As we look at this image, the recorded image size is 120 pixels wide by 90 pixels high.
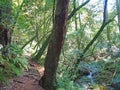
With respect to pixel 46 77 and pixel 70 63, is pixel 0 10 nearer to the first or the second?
pixel 46 77

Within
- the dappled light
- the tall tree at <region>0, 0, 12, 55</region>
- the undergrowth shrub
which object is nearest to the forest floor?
the dappled light

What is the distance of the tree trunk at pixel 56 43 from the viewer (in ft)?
19.6

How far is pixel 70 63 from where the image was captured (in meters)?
10.3

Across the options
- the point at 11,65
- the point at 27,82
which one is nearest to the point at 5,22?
the point at 11,65

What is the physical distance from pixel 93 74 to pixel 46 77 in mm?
3832

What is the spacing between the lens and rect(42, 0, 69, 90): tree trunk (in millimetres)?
5988

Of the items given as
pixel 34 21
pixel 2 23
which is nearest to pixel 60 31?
pixel 2 23

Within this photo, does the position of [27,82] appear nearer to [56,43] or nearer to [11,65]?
[11,65]

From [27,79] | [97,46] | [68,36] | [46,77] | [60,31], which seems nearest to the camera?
[60,31]

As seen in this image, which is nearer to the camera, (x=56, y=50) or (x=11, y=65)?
(x=56, y=50)

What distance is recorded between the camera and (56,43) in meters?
6.25

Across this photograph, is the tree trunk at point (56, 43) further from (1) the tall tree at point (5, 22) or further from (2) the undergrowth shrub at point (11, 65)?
(1) the tall tree at point (5, 22)

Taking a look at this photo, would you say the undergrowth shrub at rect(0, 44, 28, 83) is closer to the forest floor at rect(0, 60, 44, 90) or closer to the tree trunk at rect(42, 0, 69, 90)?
the forest floor at rect(0, 60, 44, 90)

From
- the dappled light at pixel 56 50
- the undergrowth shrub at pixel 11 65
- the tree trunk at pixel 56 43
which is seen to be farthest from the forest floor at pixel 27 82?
the tree trunk at pixel 56 43
